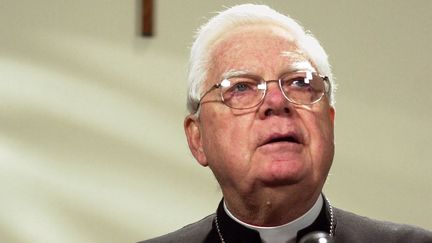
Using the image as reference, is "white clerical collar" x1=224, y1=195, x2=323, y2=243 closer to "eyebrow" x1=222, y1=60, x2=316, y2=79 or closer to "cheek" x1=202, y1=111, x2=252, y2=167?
"cheek" x1=202, y1=111, x2=252, y2=167

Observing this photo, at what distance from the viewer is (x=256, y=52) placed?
1.53 meters

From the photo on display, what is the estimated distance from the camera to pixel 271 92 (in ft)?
4.90

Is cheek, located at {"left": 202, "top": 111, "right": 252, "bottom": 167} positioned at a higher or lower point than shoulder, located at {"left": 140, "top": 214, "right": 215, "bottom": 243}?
higher

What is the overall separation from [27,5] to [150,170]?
0.68 m

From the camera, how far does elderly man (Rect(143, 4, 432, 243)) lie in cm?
147

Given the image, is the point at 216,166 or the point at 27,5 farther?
the point at 27,5

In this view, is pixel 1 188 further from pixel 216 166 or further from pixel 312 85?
pixel 312 85

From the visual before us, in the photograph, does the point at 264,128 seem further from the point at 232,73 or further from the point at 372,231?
the point at 372,231

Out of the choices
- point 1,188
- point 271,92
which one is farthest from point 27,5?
point 271,92

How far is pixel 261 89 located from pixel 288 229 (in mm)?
310

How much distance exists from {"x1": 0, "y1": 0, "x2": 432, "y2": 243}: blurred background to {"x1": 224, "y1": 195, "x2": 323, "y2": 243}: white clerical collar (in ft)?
3.18

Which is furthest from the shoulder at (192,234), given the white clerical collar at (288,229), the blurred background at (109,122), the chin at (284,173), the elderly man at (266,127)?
the blurred background at (109,122)

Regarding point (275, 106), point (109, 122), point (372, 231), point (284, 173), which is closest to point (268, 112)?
point (275, 106)

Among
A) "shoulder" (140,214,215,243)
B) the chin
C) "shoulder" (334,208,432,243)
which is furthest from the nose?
"shoulder" (140,214,215,243)
